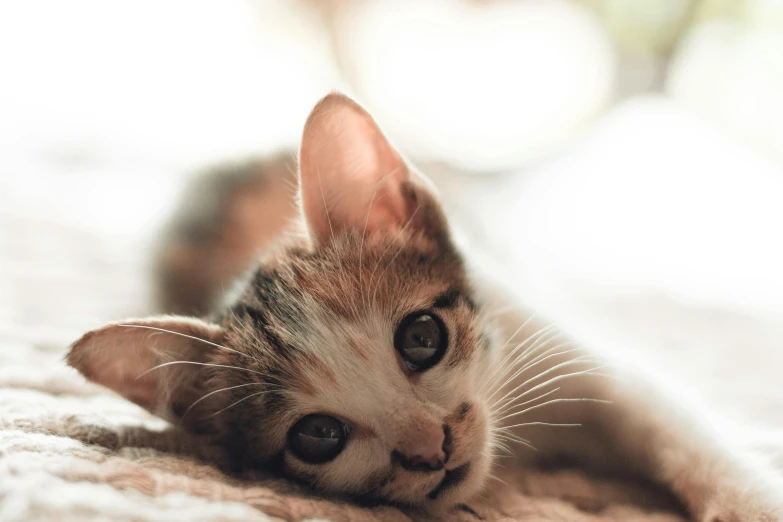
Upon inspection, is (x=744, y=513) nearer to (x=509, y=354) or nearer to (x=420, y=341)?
(x=509, y=354)

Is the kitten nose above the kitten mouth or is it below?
above

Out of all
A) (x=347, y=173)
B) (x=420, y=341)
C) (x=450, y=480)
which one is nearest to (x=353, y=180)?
(x=347, y=173)

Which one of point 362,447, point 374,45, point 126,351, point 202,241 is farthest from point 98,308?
point 374,45

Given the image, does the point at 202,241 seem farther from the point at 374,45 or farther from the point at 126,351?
the point at 374,45

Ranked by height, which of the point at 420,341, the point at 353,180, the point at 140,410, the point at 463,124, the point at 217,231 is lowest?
the point at 140,410

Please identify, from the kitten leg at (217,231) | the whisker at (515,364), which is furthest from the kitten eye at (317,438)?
the kitten leg at (217,231)

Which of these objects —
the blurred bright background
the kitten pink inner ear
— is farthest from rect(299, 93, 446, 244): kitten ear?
the blurred bright background

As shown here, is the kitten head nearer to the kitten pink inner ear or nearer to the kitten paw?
the kitten pink inner ear
